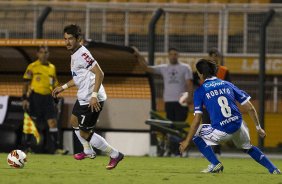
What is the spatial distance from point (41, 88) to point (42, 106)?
1.10 feet

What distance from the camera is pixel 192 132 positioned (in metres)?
11.1

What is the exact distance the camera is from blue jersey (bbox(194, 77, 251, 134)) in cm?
1142

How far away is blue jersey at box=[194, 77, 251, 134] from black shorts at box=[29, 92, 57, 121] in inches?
254

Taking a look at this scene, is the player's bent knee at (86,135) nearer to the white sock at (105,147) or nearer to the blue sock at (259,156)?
the white sock at (105,147)

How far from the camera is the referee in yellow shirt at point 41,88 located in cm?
1742

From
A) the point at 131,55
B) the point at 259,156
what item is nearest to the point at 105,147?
the point at 259,156

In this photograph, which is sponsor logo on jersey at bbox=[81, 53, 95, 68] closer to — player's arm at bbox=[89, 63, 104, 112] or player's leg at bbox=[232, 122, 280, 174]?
player's arm at bbox=[89, 63, 104, 112]

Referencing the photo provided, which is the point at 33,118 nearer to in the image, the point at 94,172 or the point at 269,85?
the point at 269,85

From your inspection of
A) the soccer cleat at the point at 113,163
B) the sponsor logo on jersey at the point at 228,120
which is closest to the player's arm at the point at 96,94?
the soccer cleat at the point at 113,163

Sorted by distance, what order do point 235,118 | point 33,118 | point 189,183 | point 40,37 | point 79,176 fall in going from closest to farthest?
point 189,183, point 79,176, point 235,118, point 33,118, point 40,37

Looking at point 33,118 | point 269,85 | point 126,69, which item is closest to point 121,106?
point 126,69

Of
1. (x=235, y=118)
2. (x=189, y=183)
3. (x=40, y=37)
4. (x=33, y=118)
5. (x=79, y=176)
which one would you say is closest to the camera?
(x=189, y=183)

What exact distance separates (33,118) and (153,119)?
2.33m

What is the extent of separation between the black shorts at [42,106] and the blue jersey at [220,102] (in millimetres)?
6456
